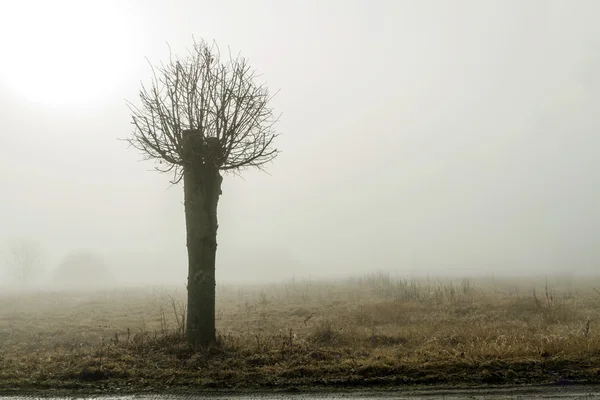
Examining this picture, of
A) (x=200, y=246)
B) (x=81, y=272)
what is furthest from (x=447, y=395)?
(x=81, y=272)

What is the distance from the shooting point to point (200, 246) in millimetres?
9617

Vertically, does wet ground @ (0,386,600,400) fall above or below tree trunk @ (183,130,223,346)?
below

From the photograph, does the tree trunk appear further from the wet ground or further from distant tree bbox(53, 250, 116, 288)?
distant tree bbox(53, 250, 116, 288)

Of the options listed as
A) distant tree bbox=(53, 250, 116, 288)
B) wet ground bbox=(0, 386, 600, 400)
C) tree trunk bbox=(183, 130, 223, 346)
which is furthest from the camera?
distant tree bbox=(53, 250, 116, 288)

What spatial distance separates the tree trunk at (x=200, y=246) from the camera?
9477 millimetres

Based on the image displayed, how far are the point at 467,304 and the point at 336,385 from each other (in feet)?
52.5

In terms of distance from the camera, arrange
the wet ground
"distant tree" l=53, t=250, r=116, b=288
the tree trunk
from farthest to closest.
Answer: "distant tree" l=53, t=250, r=116, b=288
the tree trunk
the wet ground

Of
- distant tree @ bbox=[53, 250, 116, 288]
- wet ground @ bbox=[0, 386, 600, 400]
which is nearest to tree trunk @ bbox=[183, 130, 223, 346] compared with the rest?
wet ground @ bbox=[0, 386, 600, 400]

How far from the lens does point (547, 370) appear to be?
6.46 meters

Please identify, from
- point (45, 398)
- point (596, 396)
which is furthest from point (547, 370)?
point (45, 398)

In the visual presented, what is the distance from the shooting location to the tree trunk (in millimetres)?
9477

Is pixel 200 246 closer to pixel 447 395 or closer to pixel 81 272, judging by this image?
pixel 447 395

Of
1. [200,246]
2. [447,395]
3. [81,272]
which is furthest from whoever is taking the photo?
[81,272]

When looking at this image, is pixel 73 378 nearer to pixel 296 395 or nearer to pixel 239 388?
pixel 239 388
